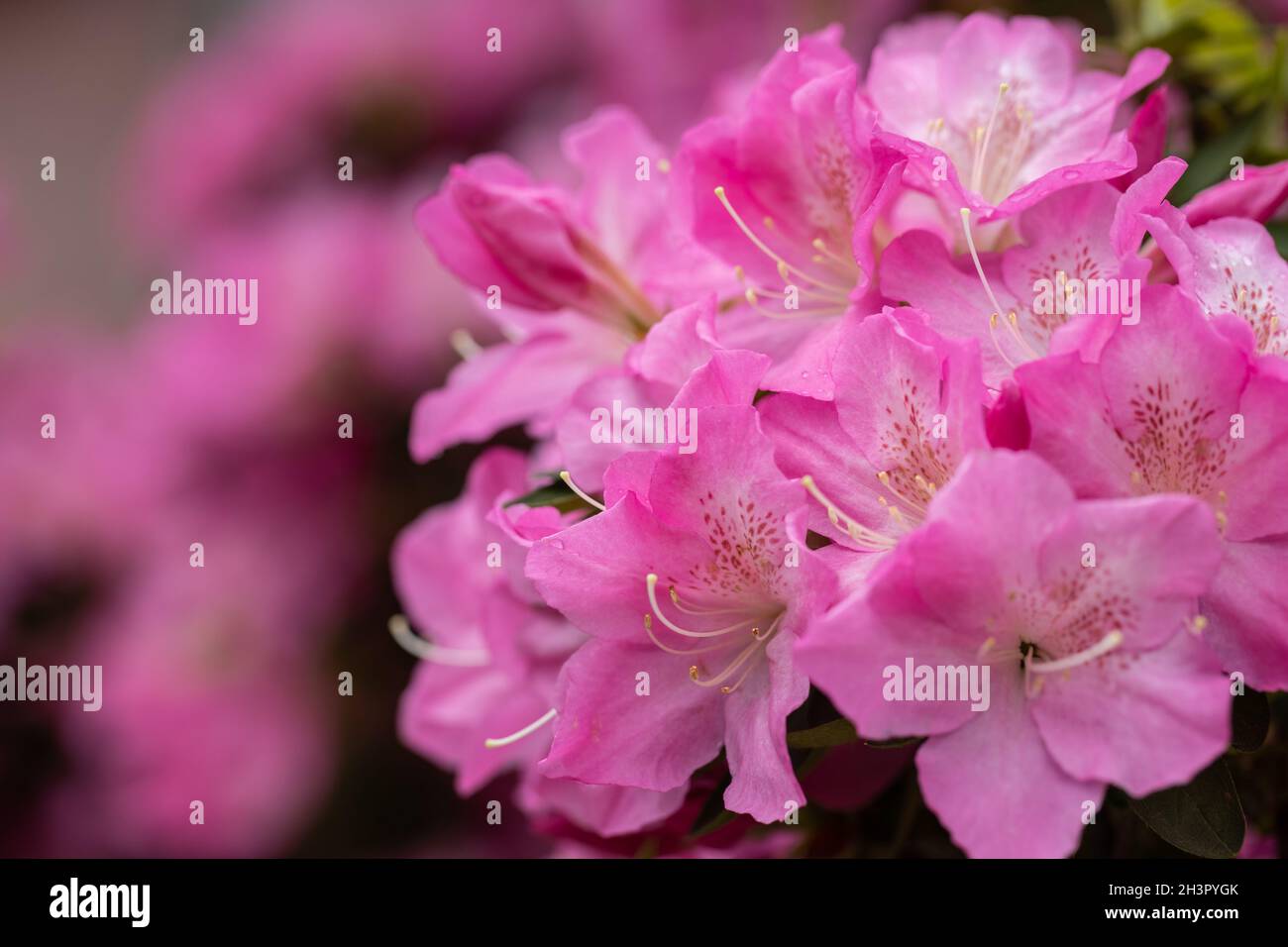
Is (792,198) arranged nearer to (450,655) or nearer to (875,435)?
(875,435)

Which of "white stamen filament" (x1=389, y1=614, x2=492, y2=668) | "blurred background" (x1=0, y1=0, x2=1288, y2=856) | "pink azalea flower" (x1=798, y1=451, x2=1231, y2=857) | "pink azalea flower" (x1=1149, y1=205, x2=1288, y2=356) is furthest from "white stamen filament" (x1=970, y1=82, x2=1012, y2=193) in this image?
"blurred background" (x1=0, y1=0, x2=1288, y2=856)

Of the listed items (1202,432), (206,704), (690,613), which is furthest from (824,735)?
(206,704)

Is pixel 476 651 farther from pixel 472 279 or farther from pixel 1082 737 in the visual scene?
pixel 1082 737

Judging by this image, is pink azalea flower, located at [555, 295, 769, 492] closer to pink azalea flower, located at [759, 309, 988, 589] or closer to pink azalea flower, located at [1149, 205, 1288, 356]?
pink azalea flower, located at [759, 309, 988, 589]

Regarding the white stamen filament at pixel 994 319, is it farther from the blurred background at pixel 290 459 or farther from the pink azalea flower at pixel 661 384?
the blurred background at pixel 290 459

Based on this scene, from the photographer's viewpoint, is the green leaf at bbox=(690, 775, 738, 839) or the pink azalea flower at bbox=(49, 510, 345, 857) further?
the pink azalea flower at bbox=(49, 510, 345, 857)
